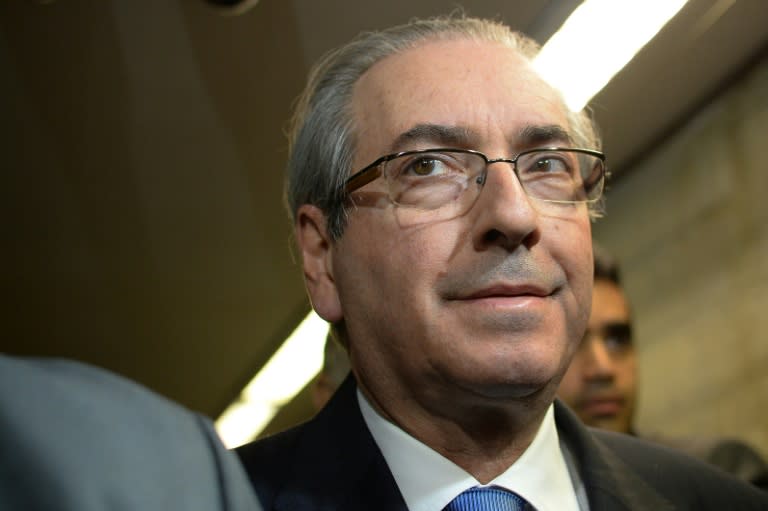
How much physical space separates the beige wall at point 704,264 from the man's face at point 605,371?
318 millimetres

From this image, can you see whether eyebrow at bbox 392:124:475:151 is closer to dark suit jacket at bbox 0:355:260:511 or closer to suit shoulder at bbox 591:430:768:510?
suit shoulder at bbox 591:430:768:510

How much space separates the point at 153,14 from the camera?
241cm

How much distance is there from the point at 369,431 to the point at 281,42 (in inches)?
53.0

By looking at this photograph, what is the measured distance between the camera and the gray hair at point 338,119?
159cm

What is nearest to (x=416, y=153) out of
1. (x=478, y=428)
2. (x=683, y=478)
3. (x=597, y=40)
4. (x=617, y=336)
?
(x=478, y=428)

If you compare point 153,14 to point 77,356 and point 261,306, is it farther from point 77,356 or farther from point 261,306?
point 77,356

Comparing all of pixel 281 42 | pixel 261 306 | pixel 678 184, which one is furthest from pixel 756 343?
pixel 261 306

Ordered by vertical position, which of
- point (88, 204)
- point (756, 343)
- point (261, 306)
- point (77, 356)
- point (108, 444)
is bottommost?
point (77, 356)

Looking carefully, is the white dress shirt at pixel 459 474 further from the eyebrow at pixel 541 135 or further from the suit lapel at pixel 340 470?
the eyebrow at pixel 541 135

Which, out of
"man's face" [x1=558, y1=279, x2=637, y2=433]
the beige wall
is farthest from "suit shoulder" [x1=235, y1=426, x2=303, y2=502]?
the beige wall

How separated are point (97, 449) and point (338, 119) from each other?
4.15 feet

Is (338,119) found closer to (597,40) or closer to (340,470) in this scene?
(340,470)

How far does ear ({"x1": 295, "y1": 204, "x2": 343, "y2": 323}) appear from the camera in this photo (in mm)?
1594

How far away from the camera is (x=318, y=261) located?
163cm
